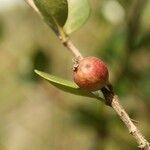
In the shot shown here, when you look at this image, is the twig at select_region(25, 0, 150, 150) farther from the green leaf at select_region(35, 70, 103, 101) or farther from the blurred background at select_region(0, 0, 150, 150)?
the blurred background at select_region(0, 0, 150, 150)

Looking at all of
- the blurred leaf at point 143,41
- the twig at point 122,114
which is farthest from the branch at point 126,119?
the blurred leaf at point 143,41

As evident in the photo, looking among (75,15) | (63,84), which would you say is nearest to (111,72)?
(75,15)

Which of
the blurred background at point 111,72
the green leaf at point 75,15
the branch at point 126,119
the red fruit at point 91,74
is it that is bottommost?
the blurred background at point 111,72

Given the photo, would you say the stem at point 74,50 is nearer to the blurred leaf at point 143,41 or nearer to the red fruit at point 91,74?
the red fruit at point 91,74

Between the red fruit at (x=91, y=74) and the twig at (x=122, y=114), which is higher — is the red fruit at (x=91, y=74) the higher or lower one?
the higher one

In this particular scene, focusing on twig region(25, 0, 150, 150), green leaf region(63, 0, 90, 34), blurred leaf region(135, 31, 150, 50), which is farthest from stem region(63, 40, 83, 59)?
blurred leaf region(135, 31, 150, 50)

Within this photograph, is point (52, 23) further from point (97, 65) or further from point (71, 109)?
point (71, 109)

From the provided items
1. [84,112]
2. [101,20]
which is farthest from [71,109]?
[101,20]
